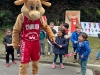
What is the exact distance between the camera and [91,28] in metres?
13.9

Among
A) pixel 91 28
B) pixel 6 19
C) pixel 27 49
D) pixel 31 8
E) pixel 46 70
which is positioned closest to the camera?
pixel 31 8

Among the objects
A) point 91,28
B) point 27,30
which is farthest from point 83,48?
point 91,28

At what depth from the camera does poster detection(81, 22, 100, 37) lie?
13.8m

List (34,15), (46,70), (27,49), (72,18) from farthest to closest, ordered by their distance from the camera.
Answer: (72,18) < (46,70) < (27,49) < (34,15)

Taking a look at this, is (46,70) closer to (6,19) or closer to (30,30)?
(30,30)

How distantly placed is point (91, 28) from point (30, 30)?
8.64 meters

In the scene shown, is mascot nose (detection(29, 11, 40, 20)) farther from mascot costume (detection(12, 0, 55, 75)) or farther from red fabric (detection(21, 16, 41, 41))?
red fabric (detection(21, 16, 41, 41))

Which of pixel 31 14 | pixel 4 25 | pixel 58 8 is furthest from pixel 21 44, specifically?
pixel 58 8

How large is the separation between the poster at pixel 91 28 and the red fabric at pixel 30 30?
8.25 m

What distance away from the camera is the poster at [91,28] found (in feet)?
45.1

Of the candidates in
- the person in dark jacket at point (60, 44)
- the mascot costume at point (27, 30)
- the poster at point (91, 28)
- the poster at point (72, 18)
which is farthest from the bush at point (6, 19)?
the mascot costume at point (27, 30)

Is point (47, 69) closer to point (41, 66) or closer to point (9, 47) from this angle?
point (41, 66)

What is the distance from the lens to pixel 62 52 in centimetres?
740

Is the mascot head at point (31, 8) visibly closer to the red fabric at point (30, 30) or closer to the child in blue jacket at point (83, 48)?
the red fabric at point (30, 30)
